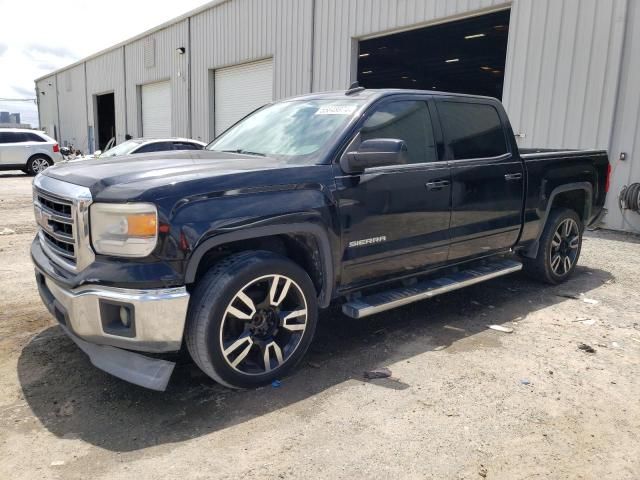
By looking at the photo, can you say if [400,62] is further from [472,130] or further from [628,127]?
[472,130]

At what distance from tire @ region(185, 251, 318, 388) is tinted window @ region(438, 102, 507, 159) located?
1.97 metres

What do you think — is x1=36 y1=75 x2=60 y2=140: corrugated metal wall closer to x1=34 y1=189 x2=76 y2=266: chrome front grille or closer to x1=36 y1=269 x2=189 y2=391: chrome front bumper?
x1=34 y1=189 x2=76 y2=266: chrome front grille

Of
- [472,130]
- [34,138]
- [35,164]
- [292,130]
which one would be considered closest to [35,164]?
[35,164]

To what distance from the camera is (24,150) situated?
19203 millimetres

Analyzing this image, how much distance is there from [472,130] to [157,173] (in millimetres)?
2894

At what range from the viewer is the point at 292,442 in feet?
9.15

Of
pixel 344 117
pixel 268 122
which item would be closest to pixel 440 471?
pixel 344 117

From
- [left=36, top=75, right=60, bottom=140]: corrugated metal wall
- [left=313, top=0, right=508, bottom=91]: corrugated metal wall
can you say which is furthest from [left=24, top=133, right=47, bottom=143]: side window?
[left=36, top=75, right=60, bottom=140]: corrugated metal wall

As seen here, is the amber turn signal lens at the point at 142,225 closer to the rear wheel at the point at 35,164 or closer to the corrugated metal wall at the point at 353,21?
the corrugated metal wall at the point at 353,21

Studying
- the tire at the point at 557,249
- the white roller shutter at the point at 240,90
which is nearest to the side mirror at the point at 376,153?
the tire at the point at 557,249

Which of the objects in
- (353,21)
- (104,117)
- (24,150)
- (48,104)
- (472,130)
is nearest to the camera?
(472,130)

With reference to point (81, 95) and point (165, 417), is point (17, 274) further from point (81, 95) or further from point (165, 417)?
point (81, 95)

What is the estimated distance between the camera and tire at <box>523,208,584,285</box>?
18.0ft

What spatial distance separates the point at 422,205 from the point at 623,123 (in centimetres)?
650
